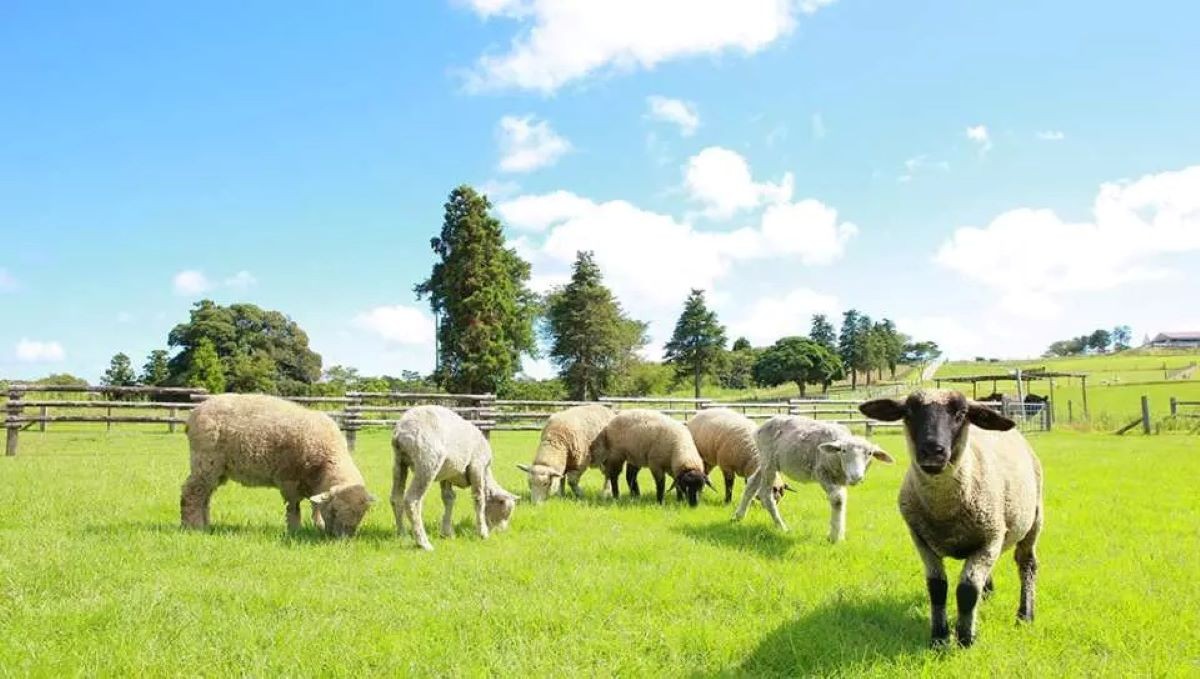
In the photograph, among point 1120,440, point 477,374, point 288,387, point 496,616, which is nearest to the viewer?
point 496,616

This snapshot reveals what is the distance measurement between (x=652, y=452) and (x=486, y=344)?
3095cm

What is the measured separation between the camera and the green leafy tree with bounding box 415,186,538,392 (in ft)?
137

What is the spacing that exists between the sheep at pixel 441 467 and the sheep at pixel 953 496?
4.84 metres

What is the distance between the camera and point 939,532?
485 centimetres

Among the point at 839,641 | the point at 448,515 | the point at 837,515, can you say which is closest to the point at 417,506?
the point at 448,515

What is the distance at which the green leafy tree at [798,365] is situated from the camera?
85.7 metres

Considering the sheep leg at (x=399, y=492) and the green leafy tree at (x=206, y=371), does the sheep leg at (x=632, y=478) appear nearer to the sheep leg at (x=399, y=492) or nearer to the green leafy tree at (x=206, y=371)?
the sheep leg at (x=399, y=492)

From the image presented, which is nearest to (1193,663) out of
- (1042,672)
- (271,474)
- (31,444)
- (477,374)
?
(1042,672)

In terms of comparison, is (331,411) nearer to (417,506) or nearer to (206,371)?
(417,506)

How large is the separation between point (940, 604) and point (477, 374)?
1488 inches

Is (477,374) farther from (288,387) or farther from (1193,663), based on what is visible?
(1193,663)

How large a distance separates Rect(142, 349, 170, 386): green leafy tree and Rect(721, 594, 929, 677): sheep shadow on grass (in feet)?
229

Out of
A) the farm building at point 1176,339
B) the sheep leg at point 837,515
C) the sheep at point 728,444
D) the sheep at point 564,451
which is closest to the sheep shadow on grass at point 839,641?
the sheep leg at point 837,515

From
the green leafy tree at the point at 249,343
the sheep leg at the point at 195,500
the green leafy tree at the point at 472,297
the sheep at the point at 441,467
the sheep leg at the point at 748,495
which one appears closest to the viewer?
the sheep at the point at 441,467
